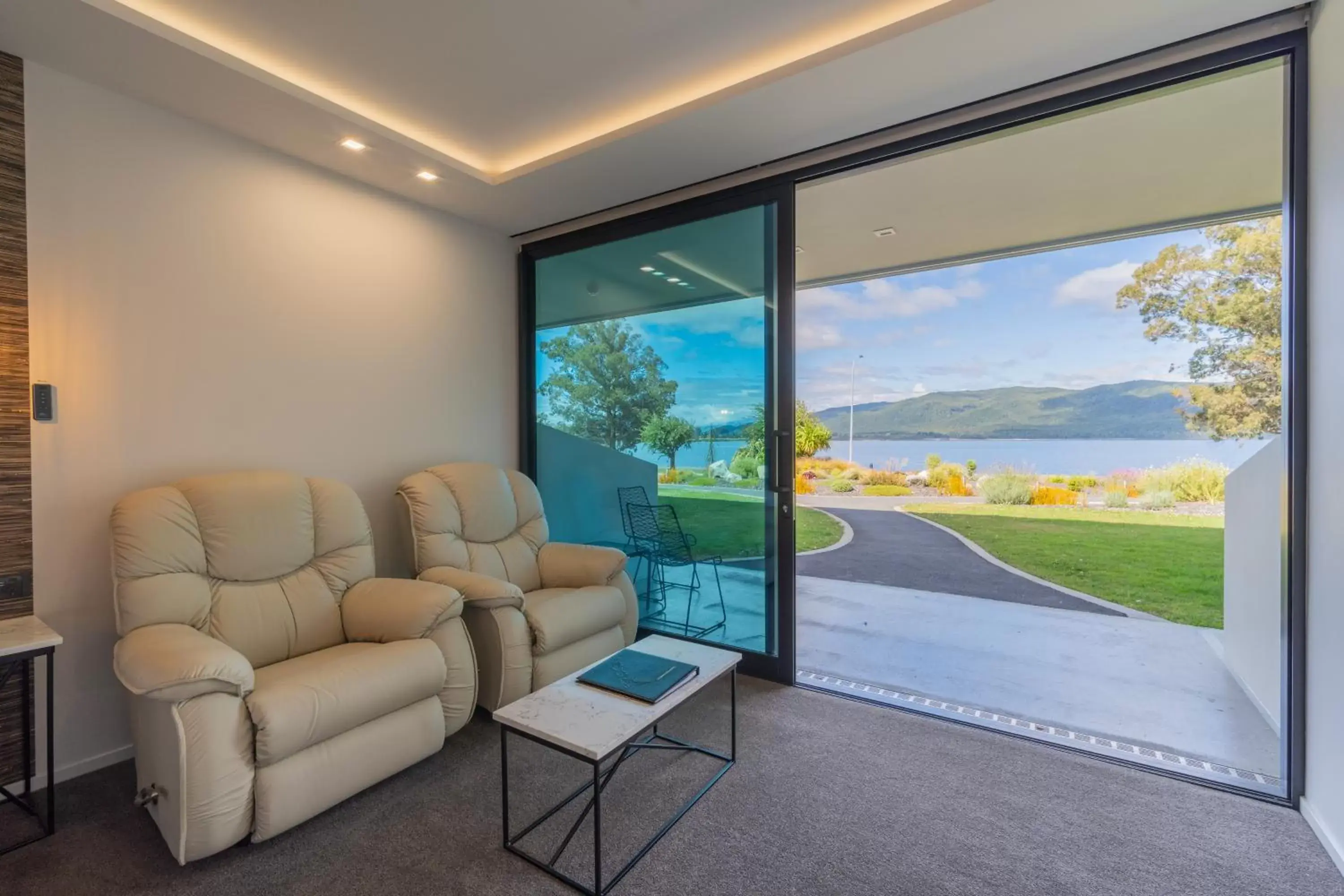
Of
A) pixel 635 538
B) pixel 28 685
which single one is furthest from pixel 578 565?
pixel 28 685

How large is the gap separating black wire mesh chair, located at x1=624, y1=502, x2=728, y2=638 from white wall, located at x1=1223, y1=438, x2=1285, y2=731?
2.39 metres

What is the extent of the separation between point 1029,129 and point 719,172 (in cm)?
141

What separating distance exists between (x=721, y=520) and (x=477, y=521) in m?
1.35

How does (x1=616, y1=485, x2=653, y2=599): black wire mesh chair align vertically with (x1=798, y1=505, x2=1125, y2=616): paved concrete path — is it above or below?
above

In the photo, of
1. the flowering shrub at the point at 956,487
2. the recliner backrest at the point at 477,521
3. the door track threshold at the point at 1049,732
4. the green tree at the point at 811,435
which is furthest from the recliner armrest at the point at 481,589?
the flowering shrub at the point at 956,487

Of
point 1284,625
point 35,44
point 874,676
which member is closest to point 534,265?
point 35,44

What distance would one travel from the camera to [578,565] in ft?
10.1

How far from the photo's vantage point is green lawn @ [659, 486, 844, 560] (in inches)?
119

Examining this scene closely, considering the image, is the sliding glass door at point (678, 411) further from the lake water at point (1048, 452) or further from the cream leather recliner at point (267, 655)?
the lake water at point (1048, 452)

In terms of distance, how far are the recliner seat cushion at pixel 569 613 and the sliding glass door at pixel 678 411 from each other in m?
0.55

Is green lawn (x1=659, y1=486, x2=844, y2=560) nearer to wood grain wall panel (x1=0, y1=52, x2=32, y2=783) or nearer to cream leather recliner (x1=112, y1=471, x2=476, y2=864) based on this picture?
cream leather recliner (x1=112, y1=471, x2=476, y2=864)

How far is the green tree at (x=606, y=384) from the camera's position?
344cm

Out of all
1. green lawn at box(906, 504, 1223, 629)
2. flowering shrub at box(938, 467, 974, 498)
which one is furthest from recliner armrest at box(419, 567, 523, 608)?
flowering shrub at box(938, 467, 974, 498)

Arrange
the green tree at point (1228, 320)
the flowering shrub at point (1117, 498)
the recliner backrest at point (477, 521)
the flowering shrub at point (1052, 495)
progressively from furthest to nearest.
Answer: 1. the flowering shrub at point (1052, 495)
2. the flowering shrub at point (1117, 498)
3. the green tree at point (1228, 320)
4. the recliner backrest at point (477, 521)
